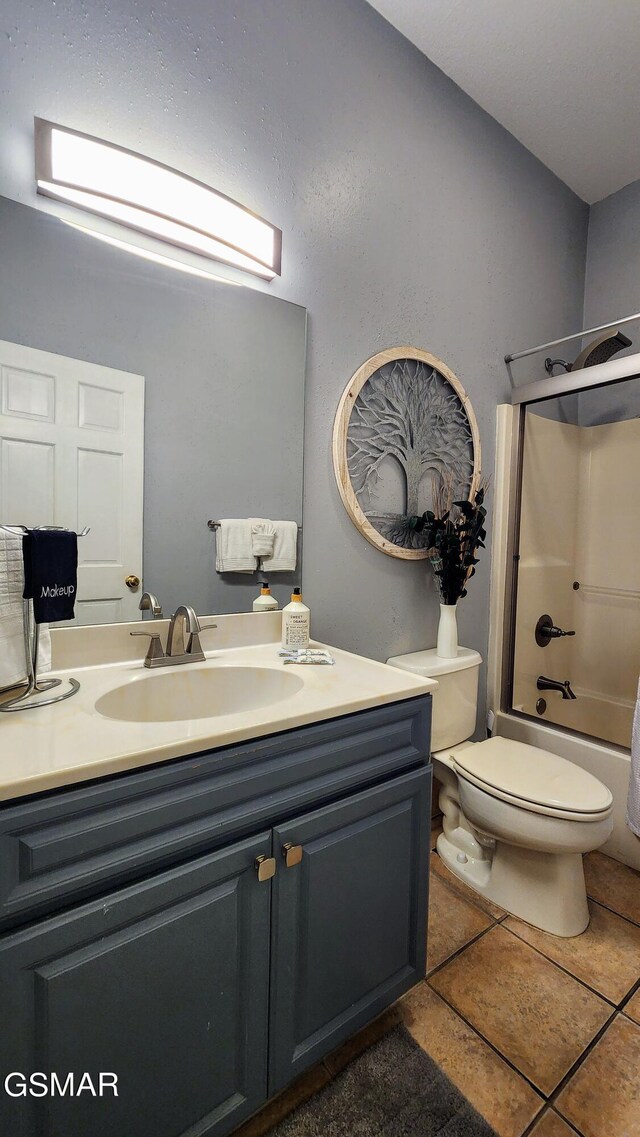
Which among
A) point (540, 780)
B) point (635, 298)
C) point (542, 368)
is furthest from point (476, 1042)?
point (635, 298)

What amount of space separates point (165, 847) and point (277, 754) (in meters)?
0.23

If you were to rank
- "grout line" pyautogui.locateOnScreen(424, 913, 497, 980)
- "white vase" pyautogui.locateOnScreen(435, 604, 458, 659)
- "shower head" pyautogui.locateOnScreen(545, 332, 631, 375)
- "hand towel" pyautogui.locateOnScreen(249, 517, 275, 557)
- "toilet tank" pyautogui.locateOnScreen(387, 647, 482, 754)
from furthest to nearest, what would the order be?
"shower head" pyautogui.locateOnScreen(545, 332, 631, 375) < "white vase" pyautogui.locateOnScreen(435, 604, 458, 659) < "toilet tank" pyautogui.locateOnScreen(387, 647, 482, 754) < "hand towel" pyautogui.locateOnScreen(249, 517, 275, 557) < "grout line" pyautogui.locateOnScreen(424, 913, 497, 980)

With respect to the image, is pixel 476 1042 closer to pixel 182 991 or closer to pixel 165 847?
pixel 182 991

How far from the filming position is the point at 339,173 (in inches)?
62.3

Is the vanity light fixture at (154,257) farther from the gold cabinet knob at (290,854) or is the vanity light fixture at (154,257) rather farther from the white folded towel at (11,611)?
the gold cabinet knob at (290,854)

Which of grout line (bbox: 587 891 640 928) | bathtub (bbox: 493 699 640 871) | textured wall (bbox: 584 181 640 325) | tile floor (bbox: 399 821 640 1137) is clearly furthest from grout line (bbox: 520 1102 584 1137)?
textured wall (bbox: 584 181 640 325)

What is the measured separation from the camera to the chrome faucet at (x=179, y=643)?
4.02 ft

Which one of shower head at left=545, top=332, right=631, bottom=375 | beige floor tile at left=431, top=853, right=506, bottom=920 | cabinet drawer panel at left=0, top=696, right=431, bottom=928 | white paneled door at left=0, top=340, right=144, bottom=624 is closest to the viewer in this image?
cabinet drawer panel at left=0, top=696, right=431, bottom=928

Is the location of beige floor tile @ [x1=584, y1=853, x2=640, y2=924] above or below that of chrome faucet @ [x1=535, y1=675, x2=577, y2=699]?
below

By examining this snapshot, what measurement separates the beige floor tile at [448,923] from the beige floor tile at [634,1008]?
0.37 m

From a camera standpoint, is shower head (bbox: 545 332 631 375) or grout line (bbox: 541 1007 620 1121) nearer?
grout line (bbox: 541 1007 620 1121)

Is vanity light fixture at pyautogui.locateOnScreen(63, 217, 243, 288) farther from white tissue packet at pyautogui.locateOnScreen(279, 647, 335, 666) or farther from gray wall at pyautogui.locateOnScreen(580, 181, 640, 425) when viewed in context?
gray wall at pyautogui.locateOnScreen(580, 181, 640, 425)

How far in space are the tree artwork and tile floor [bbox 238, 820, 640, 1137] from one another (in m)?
1.23

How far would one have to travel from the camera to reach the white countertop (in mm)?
687
